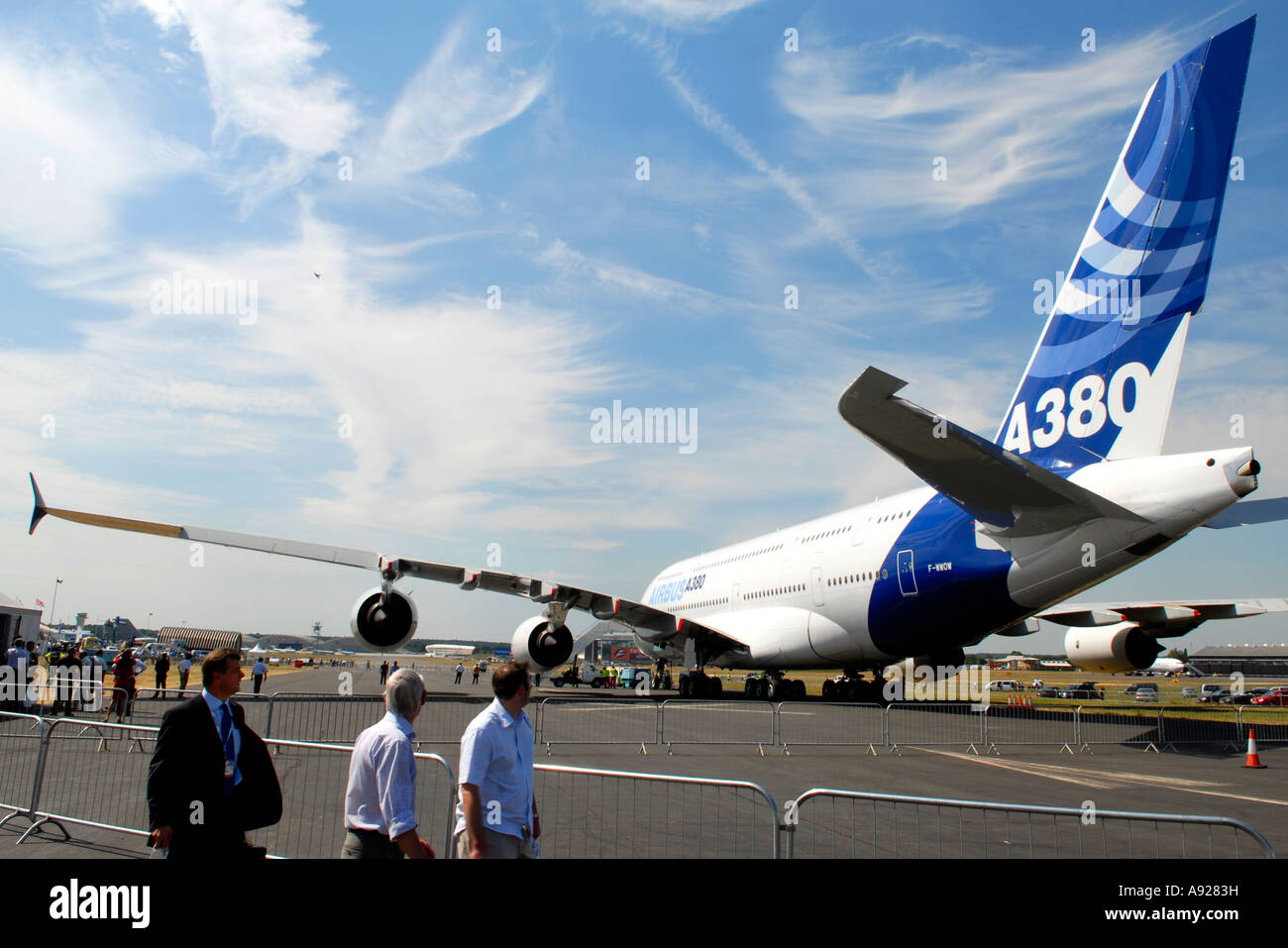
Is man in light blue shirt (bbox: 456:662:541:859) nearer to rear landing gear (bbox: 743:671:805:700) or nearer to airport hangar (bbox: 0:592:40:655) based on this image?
rear landing gear (bbox: 743:671:805:700)

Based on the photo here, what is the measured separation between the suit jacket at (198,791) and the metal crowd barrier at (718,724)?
10.4m

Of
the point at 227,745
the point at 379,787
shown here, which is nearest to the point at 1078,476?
the point at 379,787

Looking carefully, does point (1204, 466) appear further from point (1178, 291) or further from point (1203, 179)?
point (1203, 179)

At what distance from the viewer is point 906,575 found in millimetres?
17719

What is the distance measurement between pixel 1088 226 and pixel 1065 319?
1.57 m

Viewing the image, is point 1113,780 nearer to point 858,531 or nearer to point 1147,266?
point 1147,266

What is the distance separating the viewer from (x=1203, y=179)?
12.7 m

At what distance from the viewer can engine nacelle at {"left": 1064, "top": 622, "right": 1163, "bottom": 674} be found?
59.6 ft

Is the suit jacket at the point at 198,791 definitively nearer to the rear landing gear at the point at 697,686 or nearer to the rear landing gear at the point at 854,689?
the rear landing gear at the point at 854,689

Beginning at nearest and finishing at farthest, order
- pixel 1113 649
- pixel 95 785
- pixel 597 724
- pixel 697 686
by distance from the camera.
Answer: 1. pixel 95 785
2. pixel 597 724
3. pixel 1113 649
4. pixel 697 686

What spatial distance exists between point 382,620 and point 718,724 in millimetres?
7949

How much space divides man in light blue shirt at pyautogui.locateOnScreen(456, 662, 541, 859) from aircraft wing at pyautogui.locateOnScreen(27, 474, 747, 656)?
1426 centimetres

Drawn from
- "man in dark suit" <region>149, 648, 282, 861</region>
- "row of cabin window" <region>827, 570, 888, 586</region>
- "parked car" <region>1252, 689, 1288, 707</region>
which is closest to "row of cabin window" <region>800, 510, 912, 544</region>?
"row of cabin window" <region>827, 570, 888, 586</region>

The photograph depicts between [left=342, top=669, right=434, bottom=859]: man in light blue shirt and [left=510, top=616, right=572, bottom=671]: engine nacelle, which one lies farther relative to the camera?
[left=510, top=616, right=572, bottom=671]: engine nacelle
